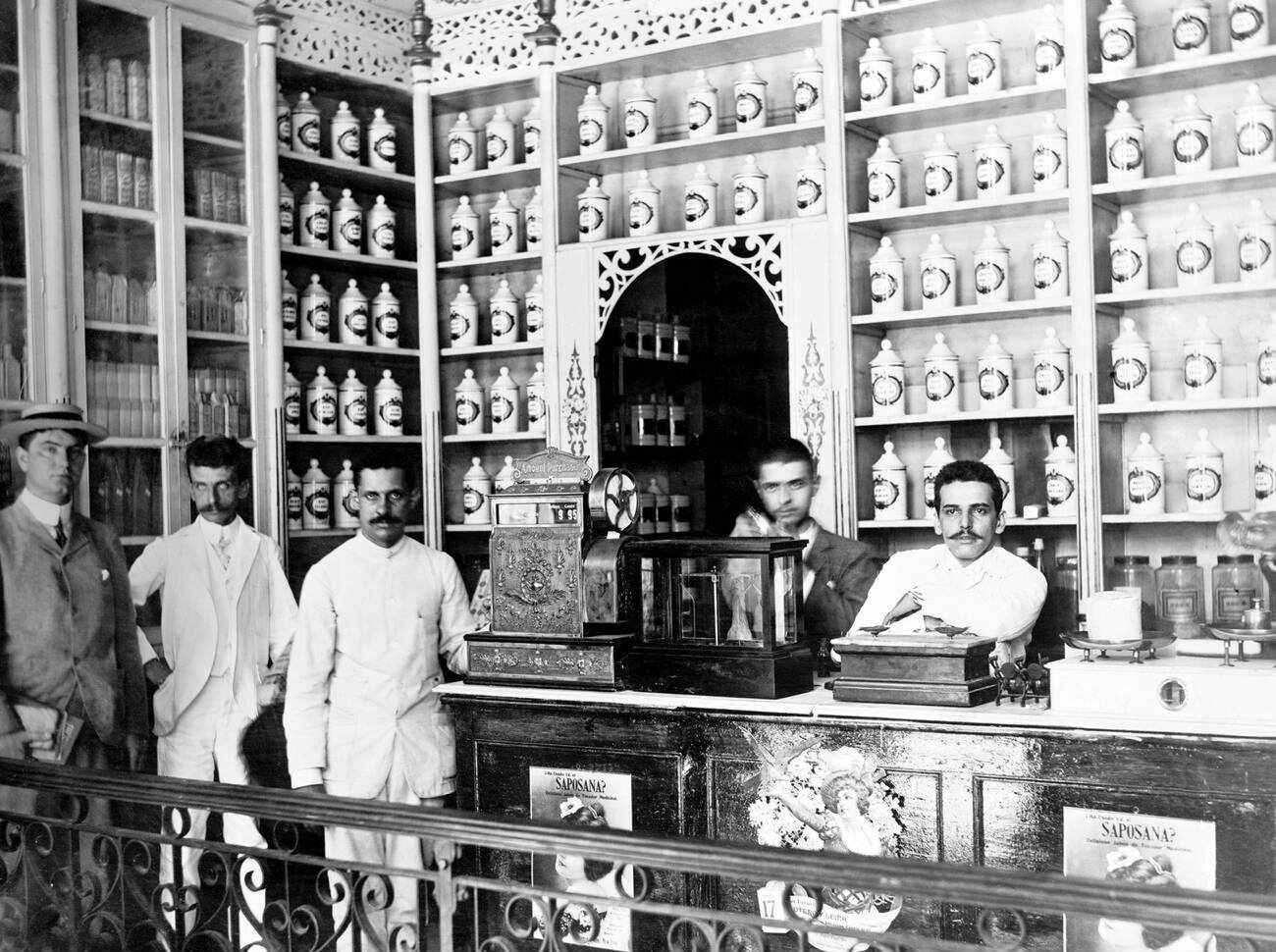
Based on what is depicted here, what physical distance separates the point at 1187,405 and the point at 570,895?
273 centimetres

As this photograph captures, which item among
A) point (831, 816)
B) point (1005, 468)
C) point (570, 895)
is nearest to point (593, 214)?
point (1005, 468)

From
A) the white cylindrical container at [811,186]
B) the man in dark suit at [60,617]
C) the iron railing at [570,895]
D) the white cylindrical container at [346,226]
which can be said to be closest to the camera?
the iron railing at [570,895]

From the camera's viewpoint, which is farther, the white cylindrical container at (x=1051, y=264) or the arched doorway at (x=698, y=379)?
the arched doorway at (x=698, y=379)

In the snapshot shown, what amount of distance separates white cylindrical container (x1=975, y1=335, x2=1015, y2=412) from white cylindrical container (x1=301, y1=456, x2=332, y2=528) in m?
2.25

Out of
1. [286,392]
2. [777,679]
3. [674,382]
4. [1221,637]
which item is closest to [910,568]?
[777,679]

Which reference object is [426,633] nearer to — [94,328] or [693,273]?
[94,328]

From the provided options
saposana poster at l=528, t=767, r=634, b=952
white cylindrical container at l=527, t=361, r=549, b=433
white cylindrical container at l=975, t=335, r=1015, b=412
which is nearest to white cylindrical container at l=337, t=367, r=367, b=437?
white cylindrical container at l=527, t=361, r=549, b=433

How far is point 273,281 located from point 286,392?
1.26ft

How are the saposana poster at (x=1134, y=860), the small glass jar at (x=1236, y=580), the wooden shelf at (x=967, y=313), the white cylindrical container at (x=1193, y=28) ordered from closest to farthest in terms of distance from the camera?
the saposana poster at (x=1134, y=860) < the small glass jar at (x=1236, y=580) < the white cylindrical container at (x=1193, y=28) < the wooden shelf at (x=967, y=313)

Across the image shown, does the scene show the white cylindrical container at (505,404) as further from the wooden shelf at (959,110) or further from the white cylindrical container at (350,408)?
the wooden shelf at (959,110)

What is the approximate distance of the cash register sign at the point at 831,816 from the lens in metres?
2.80

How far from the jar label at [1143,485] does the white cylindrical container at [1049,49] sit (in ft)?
3.88

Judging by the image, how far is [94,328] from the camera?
3.86 m

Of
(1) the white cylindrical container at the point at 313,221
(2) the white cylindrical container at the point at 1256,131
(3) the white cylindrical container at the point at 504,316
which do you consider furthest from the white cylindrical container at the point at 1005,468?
(1) the white cylindrical container at the point at 313,221
